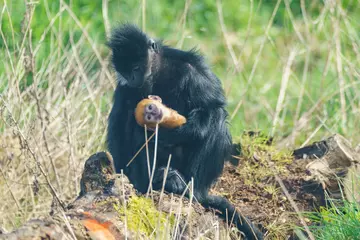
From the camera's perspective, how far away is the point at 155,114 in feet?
20.2

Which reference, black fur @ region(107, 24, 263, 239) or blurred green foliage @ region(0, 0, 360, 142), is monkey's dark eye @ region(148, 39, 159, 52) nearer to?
black fur @ region(107, 24, 263, 239)

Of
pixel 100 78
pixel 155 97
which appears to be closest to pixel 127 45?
pixel 155 97

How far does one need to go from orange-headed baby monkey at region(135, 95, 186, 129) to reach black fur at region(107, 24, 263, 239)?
9cm

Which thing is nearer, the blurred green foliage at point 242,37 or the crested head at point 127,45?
the crested head at point 127,45

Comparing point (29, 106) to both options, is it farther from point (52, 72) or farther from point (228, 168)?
point (228, 168)

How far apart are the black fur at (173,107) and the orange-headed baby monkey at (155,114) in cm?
9

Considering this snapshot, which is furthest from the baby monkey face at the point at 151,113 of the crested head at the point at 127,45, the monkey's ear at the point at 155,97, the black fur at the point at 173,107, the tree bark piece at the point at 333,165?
the tree bark piece at the point at 333,165

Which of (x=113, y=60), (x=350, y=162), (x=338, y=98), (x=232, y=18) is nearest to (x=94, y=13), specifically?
(x=232, y=18)

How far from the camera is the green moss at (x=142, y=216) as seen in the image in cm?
481

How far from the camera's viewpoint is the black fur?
21.2 feet

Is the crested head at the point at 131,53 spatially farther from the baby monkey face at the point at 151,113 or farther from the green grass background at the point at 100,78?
the green grass background at the point at 100,78

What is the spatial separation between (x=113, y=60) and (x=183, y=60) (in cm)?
57

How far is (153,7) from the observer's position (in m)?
11.6

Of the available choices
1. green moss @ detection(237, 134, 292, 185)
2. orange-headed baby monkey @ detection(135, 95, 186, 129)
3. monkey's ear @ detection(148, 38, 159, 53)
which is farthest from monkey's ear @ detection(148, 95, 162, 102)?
green moss @ detection(237, 134, 292, 185)
